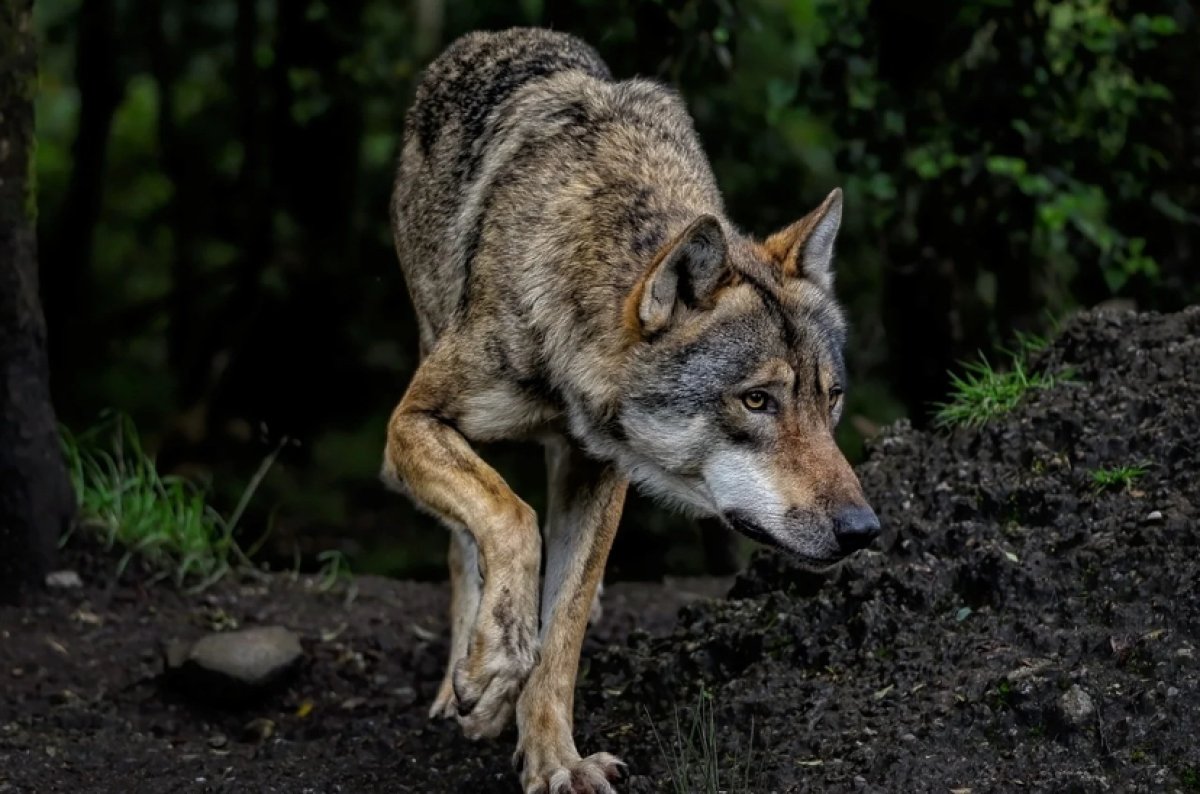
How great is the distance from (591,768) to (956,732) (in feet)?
3.60

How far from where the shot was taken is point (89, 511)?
732cm

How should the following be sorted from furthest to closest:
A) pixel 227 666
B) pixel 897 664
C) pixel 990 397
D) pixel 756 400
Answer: pixel 227 666 → pixel 990 397 → pixel 897 664 → pixel 756 400

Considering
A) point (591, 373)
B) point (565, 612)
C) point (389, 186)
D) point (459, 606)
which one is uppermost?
point (591, 373)

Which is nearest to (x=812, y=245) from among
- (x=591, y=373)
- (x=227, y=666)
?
(x=591, y=373)

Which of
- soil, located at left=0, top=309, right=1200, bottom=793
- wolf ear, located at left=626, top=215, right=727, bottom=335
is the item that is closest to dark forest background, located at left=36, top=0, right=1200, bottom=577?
soil, located at left=0, top=309, right=1200, bottom=793

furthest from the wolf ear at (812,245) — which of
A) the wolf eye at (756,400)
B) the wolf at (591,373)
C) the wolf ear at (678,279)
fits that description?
the wolf eye at (756,400)

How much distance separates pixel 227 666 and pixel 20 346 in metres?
1.66

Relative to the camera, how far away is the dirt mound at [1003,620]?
166 inches

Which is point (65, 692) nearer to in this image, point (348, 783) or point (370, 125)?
point (348, 783)

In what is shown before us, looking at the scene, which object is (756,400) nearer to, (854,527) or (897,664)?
(854,527)

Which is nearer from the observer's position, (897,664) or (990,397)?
(897,664)

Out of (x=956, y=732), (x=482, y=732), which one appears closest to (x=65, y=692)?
(x=482, y=732)

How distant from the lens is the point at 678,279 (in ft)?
15.4

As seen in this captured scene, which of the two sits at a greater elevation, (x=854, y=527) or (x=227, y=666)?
(x=854, y=527)
